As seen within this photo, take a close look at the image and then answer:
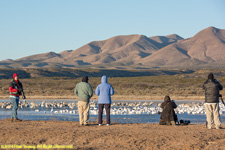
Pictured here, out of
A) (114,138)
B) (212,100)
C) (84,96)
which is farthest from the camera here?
(84,96)

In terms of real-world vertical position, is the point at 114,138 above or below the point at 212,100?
below

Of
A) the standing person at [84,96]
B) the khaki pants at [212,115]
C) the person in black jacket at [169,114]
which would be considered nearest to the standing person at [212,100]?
the khaki pants at [212,115]

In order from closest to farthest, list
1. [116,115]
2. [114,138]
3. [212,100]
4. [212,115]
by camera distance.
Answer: [114,138] → [212,100] → [212,115] → [116,115]

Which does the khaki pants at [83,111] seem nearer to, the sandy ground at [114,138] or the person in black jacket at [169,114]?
the sandy ground at [114,138]

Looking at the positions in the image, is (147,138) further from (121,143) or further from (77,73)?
(77,73)

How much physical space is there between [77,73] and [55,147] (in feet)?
410

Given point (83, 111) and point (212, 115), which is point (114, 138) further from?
point (212, 115)

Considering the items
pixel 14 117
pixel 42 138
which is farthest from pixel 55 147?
pixel 14 117

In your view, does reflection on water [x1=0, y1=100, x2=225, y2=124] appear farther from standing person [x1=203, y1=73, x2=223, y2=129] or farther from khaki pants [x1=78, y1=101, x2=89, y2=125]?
standing person [x1=203, y1=73, x2=223, y2=129]

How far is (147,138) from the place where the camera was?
462 inches

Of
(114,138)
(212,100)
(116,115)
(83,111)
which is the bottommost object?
(114,138)

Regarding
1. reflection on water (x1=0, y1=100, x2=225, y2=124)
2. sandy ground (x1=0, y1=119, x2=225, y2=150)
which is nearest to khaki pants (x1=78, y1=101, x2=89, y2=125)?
sandy ground (x1=0, y1=119, x2=225, y2=150)

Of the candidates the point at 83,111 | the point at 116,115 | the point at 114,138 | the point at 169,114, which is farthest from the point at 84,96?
the point at 116,115

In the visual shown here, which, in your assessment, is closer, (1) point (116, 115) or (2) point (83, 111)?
(2) point (83, 111)
